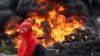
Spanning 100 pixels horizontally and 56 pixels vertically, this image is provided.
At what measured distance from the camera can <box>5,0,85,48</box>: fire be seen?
20.1 metres

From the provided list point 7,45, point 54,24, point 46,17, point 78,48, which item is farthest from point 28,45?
point 46,17

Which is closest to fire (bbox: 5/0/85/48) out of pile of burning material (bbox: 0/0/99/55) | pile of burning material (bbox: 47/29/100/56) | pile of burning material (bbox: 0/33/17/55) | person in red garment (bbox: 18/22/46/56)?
pile of burning material (bbox: 0/0/99/55)

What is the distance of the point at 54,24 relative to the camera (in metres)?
20.8

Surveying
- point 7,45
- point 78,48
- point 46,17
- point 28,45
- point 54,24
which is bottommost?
point 78,48

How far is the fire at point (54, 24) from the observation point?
20.1m

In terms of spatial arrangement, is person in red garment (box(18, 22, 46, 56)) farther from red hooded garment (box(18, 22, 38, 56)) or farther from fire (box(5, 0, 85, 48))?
fire (box(5, 0, 85, 48))

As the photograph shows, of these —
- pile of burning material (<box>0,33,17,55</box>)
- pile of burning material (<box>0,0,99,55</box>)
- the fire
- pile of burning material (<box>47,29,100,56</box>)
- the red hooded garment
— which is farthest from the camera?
pile of burning material (<box>0,0,99,55</box>)

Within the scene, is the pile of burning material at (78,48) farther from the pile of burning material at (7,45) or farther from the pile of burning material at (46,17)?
the pile of burning material at (46,17)

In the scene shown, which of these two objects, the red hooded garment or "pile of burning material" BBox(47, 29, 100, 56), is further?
"pile of burning material" BBox(47, 29, 100, 56)

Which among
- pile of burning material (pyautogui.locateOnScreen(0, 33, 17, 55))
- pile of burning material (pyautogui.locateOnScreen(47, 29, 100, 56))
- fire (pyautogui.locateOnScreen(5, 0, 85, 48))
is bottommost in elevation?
pile of burning material (pyautogui.locateOnScreen(47, 29, 100, 56))

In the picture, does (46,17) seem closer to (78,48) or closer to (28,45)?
(78,48)

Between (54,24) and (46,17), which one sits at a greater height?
(46,17)

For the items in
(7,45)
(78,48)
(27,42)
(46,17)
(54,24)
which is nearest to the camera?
(27,42)

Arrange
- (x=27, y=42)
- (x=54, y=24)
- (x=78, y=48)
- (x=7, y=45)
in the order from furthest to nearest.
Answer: (x=54, y=24)
(x=7, y=45)
(x=78, y=48)
(x=27, y=42)
